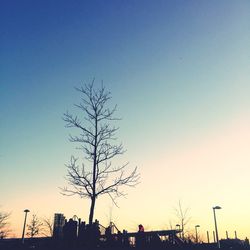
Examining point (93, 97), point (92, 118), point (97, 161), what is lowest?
point (97, 161)

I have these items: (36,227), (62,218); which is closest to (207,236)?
(36,227)

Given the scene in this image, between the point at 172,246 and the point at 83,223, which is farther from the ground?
the point at 83,223

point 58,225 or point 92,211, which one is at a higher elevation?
point 92,211

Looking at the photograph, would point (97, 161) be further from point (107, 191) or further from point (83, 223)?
point (83, 223)

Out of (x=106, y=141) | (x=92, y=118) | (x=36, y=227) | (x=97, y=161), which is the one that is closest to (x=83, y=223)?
(x=97, y=161)

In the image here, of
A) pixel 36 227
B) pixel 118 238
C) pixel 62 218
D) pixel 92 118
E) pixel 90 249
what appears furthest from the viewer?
pixel 36 227

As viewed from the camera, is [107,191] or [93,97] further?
[93,97]

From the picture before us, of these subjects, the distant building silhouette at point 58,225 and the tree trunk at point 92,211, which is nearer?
the tree trunk at point 92,211

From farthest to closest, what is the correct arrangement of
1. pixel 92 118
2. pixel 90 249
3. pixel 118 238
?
pixel 92 118 → pixel 118 238 → pixel 90 249

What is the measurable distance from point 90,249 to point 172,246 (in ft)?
17.0

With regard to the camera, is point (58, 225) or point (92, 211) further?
point (58, 225)

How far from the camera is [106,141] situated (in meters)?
21.6

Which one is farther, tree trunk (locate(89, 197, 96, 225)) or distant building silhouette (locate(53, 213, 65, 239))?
distant building silhouette (locate(53, 213, 65, 239))

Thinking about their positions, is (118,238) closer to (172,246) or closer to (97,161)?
(172,246)
